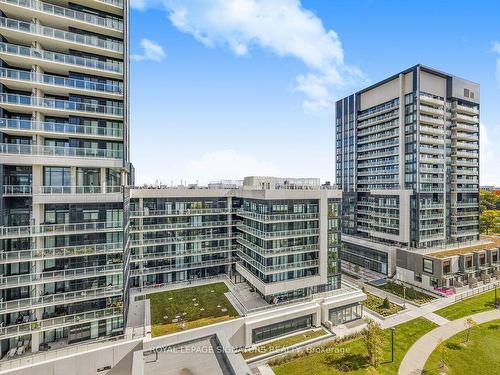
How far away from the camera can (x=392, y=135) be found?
6756 centimetres

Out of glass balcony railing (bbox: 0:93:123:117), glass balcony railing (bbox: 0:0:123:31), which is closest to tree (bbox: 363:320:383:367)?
glass balcony railing (bbox: 0:93:123:117)

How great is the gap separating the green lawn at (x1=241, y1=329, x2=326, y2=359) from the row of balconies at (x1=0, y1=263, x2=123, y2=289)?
65.1 feet

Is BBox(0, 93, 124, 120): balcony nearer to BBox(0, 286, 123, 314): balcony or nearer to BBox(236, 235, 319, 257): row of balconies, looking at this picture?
BBox(0, 286, 123, 314): balcony

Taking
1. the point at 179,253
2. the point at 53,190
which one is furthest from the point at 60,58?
the point at 179,253

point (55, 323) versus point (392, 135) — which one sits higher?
point (392, 135)

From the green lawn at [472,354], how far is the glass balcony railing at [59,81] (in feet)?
172

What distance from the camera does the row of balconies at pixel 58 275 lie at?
92.9ft

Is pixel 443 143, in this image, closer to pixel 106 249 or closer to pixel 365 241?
pixel 365 241

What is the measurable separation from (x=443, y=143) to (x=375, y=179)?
1771 centimetres

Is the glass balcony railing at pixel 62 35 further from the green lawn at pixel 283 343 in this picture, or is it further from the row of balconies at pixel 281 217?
the green lawn at pixel 283 343

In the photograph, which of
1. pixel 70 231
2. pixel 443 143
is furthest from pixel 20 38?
pixel 443 143

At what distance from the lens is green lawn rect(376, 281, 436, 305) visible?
48.1 m

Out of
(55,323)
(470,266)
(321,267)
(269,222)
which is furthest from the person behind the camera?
(470,266)

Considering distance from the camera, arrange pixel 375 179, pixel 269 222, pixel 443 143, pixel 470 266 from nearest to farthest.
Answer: pixel 269 222 < pixel 470 266 < pixel 443 143 < pixel 375 179
